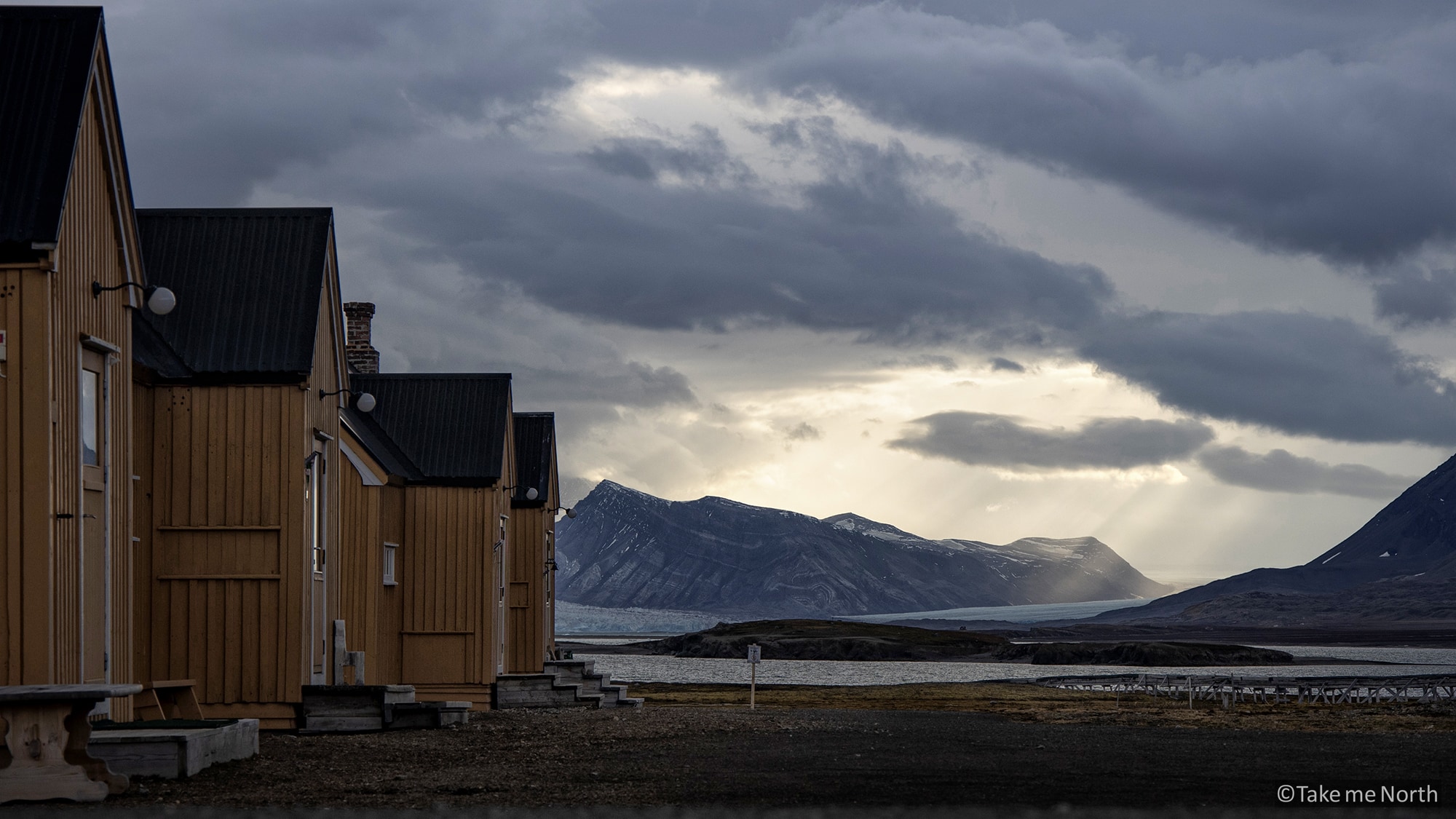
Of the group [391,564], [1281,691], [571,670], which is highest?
[391,564]

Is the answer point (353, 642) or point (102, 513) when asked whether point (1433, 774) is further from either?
point (353, 642)

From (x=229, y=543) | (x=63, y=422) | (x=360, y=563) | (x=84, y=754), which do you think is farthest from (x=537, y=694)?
(x=84, y=754)

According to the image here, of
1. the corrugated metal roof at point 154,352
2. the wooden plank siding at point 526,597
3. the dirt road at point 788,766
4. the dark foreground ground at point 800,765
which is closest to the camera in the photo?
the dark foreground ground at point 800,765

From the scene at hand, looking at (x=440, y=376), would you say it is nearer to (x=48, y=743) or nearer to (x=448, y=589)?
(x=448, y=589)

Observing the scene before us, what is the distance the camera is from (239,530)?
1988cm

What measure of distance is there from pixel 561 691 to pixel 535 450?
306 inches

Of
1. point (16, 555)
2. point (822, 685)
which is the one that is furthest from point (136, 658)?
point (822, 685)

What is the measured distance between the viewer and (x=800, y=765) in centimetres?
1673

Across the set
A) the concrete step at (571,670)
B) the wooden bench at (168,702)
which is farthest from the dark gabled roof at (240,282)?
the concrete step at (571,670)

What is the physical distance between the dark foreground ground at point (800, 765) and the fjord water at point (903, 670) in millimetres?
42648

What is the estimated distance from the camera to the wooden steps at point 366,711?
20.5 metres

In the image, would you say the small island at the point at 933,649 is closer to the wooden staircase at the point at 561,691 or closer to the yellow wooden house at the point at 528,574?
the yellow wooden house at the point at 528,574

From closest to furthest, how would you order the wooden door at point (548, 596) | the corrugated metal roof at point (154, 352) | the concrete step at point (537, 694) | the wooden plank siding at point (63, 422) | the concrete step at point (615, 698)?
the wooden plank siding at point (63, 422), the corrugated metal roof at point (154, 352), the concrete step at point (537, 694), the concrete step at point (615, 698), the wooden door at point (548, 596)

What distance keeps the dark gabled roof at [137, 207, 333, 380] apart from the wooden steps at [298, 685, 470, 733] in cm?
425
